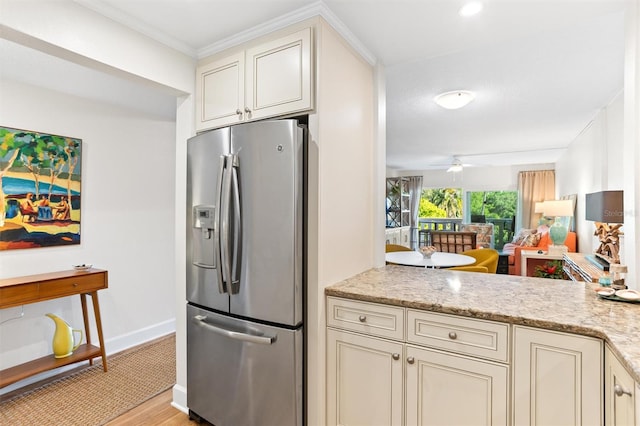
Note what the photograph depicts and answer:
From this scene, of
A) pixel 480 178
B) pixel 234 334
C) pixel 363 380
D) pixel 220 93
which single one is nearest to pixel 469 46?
pixel 220 93

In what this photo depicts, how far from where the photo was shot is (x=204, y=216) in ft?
6.36

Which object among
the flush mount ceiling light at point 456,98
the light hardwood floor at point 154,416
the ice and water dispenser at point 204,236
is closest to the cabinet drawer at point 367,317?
the ice and water dispenser at point 204,236

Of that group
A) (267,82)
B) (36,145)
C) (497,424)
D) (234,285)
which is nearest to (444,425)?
(497,424)

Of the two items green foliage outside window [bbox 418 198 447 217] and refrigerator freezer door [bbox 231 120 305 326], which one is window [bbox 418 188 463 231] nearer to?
green foliage outside window [bbox 418 198 447 217]

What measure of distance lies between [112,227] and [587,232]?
584 cm

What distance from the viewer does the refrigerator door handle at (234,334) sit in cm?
171

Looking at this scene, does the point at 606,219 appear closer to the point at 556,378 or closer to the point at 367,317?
the point at 556,378

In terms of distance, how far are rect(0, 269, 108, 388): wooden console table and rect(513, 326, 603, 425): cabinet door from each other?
9.40 ft

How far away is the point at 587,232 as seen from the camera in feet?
15.2

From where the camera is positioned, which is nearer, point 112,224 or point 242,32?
point 242,32

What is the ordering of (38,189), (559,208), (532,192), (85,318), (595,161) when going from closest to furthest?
(38,189) < (85,318) < (595,161) < (559,208) < (532,192)

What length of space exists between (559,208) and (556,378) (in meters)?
4.91

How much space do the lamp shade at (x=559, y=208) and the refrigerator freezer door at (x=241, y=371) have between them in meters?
5.22

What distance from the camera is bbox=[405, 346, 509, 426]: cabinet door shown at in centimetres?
138
